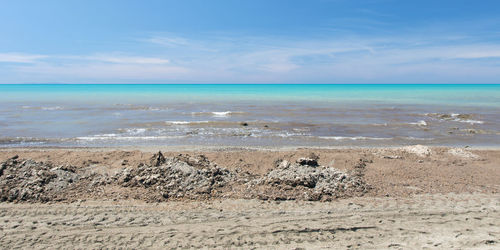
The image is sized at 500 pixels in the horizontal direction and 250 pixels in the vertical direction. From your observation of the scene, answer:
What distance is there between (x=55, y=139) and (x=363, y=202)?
14.1 meters

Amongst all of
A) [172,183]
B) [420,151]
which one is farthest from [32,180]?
[420,151]

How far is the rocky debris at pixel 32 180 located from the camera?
20.6 feet

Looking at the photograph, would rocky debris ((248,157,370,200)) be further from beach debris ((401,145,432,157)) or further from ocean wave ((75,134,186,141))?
ocean wave ((75,134,186,141))

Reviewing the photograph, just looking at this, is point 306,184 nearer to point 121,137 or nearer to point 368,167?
point 368,167

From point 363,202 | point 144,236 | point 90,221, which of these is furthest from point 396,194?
point 90,221

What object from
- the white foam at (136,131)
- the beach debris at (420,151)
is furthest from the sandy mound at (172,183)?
the white foam at (136,131)

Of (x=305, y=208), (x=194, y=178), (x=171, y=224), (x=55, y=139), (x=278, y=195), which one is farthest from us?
(x=55, y=139)

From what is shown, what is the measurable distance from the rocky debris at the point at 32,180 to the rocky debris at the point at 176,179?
3.56 feet

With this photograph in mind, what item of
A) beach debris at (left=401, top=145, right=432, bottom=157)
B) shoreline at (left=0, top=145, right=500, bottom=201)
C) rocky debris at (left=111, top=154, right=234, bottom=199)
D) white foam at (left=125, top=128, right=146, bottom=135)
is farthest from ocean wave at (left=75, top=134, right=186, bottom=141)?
beach debris at (left=401, top=145, right=432, bottom=157)

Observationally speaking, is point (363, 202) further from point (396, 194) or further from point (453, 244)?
point (453, 244)

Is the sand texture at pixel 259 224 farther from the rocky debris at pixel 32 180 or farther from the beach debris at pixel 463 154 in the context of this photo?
the beach debris at pixel 463 154

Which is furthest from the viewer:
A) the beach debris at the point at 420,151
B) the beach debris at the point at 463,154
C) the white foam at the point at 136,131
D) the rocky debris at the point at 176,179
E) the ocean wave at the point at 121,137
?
the white foam at the point at 136,131

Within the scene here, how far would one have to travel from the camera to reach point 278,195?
6426 millimetres

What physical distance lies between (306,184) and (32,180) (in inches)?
232
